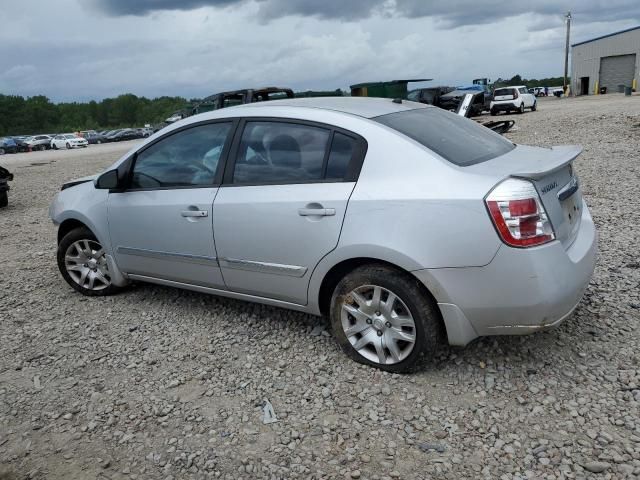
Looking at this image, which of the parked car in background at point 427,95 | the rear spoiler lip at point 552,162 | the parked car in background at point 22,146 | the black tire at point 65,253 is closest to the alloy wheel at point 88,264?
the black tire at point 65,253

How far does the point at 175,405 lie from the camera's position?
10.4ft

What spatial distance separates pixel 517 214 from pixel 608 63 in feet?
196

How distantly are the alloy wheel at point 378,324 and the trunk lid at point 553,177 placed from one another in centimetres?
89

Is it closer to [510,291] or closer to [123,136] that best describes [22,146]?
[123,136]

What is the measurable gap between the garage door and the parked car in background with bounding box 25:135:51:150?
52264mm

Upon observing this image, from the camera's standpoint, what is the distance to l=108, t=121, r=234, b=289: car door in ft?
12.6

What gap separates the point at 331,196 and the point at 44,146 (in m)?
50.9

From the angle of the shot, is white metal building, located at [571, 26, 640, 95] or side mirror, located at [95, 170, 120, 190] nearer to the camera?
side mirror, located at [95, 170, 120, 190]

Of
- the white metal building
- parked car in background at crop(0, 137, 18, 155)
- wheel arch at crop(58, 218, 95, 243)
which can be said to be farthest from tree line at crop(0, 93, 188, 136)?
wheel arch at crop(58, 218, 95, 243)

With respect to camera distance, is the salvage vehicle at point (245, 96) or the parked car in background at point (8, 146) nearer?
the salvage vehicle at point (245, 96)

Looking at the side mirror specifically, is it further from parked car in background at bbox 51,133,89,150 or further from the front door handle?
parked car in background at bbox 51,133,89,150

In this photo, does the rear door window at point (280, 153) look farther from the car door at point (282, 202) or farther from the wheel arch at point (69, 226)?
the wheel arch at point (69, 226)

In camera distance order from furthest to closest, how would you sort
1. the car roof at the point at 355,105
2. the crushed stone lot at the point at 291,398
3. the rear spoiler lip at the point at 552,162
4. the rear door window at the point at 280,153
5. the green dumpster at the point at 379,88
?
1. the green dumpster at the point at 379,88
2. the car roof at the point at 355,105
3. the rear door window at the point at 280,153
4. the rear spoiler lip at the point at 552,162
5. the crushed stone lot at the point at 291,398

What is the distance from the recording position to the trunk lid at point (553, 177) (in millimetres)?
2939
